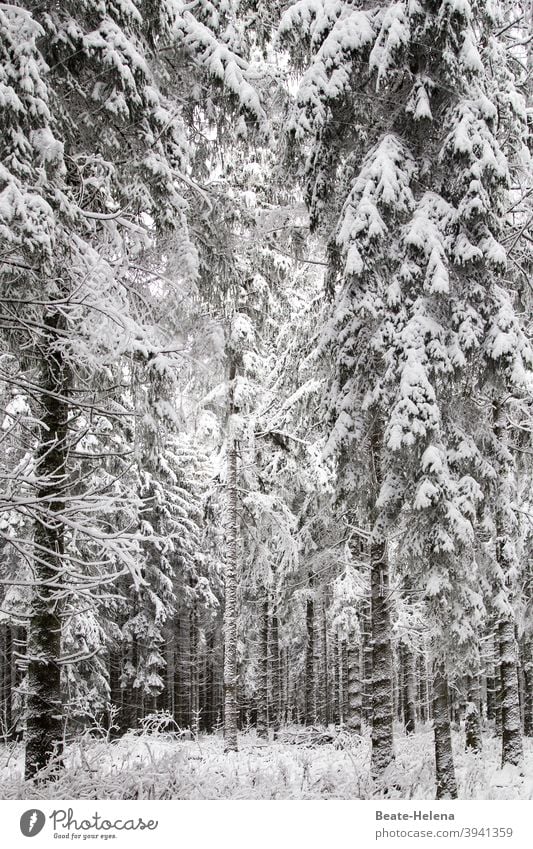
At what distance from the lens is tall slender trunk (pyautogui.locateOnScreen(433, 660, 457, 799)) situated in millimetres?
7113

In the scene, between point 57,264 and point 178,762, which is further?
point 178,762

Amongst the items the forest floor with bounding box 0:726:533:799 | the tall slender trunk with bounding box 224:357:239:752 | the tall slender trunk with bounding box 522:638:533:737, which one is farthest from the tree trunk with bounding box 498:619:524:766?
the tall slender trunk with bounding box 522:638:533:737

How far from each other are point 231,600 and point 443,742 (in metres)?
6.75

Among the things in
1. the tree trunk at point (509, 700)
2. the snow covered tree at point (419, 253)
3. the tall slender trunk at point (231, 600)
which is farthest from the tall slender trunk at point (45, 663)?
the tree trunk at point (509, 700)

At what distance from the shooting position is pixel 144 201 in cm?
650

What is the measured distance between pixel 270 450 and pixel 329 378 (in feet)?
24.9

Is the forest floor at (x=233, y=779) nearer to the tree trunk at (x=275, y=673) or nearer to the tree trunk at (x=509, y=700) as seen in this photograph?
the tree trunk at (x=509, y=700)

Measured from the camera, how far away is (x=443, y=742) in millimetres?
7293

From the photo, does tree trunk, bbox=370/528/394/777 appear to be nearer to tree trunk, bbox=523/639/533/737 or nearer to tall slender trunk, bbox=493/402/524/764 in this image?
tall slender trunk, bbox=493/402/524/764

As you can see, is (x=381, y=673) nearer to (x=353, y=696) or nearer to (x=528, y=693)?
(x=353, y=696)

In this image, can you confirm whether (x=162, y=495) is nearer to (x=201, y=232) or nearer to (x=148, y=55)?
(x=201, y=232)

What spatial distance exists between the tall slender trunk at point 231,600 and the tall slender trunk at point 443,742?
633 cm

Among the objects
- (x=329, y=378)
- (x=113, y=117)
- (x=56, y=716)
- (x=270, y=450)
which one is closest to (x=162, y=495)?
(x=270, y=450)

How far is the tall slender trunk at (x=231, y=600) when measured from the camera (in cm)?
1280
